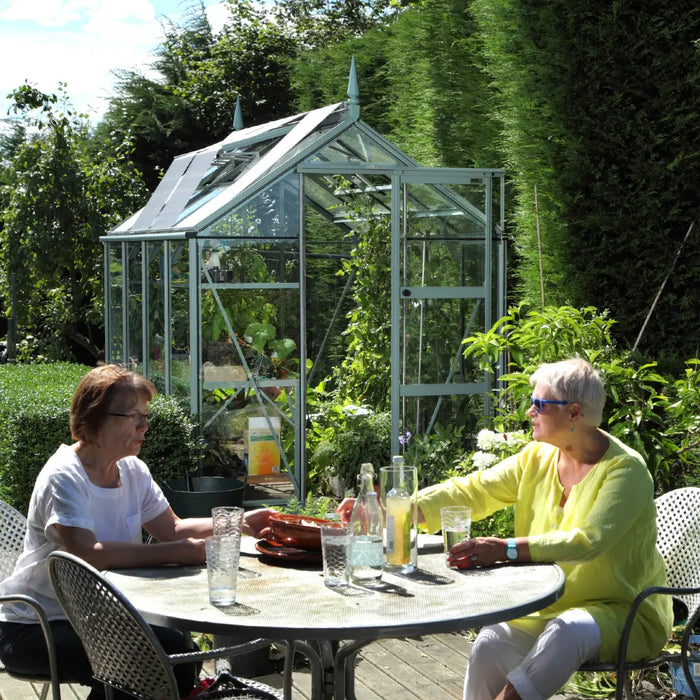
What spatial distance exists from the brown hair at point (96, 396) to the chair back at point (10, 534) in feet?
1.71

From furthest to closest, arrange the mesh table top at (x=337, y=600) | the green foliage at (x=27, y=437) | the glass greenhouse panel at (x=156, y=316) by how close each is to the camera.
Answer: the glass greenhouse panel at (x=156, y=316) < the green foliage at (x=27, y=437) < the mesh table top at (x=337, y=600)

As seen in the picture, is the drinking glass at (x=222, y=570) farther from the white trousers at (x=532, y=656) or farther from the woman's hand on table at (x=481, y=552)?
the white trousers at (x=532, y=656)

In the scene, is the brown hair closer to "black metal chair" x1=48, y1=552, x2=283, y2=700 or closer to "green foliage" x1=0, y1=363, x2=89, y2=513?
"black metal chair" x1=48, y1=552, x2=283, y2=700

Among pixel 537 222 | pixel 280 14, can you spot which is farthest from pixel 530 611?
pixel 280 14

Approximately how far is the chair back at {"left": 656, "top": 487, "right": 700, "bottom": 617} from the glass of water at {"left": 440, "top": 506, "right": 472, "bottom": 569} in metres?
0.85

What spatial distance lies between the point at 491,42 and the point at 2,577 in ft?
15.8

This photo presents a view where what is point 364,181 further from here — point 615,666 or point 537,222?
point 615,666

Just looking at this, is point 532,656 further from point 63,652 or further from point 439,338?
point 439,338

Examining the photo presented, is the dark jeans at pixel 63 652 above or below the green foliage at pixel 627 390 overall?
below

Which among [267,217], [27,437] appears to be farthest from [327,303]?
[27,437]

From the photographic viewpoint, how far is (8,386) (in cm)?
727

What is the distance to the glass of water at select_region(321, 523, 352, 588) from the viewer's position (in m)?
2.53

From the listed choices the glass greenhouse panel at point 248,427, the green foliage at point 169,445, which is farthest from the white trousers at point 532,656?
the glass greenhouse panel at point 248,427

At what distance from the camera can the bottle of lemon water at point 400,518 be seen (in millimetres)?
2715
